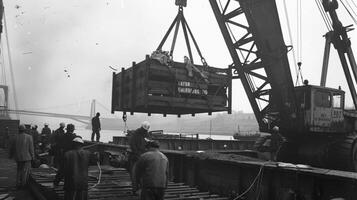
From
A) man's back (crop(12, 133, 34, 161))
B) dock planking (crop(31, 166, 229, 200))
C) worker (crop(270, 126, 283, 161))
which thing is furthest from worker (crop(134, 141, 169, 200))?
worker (crop(270, 126, 283, 161))

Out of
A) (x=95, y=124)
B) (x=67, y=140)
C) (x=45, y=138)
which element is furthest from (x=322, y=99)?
(x=45, y=138)

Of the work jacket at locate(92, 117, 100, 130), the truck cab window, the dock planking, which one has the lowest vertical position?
the dock planking

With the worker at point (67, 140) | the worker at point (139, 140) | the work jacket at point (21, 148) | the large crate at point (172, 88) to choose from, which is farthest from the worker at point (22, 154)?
the worker at point (139, 140)

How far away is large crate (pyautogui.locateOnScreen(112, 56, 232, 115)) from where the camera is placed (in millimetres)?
11539

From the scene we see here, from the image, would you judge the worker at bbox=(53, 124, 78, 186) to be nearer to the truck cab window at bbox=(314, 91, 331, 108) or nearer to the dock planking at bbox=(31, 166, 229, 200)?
the dock planking at bbox=(31, 166, 229, 200)

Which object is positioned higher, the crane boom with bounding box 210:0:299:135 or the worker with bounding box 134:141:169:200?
the crane boom with bounding box 210:0:299:135

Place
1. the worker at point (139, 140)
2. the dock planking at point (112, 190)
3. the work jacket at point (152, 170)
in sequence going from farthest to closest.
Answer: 1. the worker at point (139, 140)
2. the dock planking at point (112, 190)
3. the work jacket at point (152, 170)

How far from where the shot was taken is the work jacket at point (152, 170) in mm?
5809

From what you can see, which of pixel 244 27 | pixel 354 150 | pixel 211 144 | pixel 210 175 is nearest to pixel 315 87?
pixel 354 150

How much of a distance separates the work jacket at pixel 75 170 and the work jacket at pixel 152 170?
1046 millimetres

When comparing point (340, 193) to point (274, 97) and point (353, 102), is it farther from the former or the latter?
point (353, 102)

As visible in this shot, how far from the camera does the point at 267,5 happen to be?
39.0 ft

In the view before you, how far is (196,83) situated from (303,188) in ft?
A: 20.0

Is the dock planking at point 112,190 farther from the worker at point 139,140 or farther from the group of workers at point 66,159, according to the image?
the worker at point 139,140
